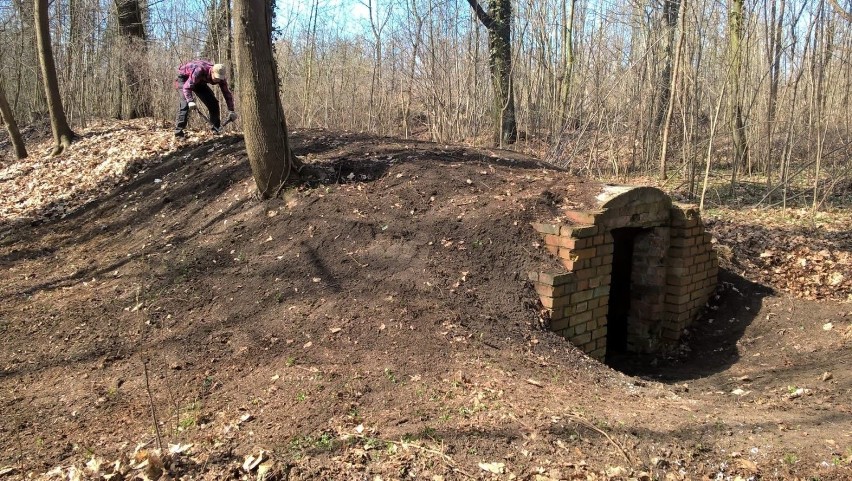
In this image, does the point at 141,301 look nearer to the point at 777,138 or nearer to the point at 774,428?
the point at 774,428

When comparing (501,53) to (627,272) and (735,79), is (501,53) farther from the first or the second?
(627,272)

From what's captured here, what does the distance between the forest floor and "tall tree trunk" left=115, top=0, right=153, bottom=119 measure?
649 centimetres

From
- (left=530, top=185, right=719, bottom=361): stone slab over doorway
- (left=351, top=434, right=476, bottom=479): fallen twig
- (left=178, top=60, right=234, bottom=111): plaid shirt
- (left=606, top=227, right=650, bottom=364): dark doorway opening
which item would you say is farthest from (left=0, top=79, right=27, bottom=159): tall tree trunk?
(left=351, top=434, right=476, bottom=479): fallen twig

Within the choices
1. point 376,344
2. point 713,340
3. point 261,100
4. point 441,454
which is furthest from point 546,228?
point 261,100

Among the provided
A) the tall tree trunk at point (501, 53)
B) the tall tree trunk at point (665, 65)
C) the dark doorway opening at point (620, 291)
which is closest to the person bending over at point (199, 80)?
the tall tree trunk at point (501, 53)

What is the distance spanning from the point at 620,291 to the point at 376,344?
3275 millimetres

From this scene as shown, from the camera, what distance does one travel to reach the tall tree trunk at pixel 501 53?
11.5m

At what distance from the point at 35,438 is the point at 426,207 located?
3.49 metres

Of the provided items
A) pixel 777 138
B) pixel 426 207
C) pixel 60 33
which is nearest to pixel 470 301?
pixel 426 207

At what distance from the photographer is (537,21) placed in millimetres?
10898

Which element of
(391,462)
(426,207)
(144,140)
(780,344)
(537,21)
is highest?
(537,21)

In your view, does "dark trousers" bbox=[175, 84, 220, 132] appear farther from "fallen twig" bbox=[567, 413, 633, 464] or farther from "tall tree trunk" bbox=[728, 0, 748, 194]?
"tall tree trunk" bbox=[728, 0, 748, 194]

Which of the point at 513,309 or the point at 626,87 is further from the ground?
the point at 626,87

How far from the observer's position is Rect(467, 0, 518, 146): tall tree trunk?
1149cm
